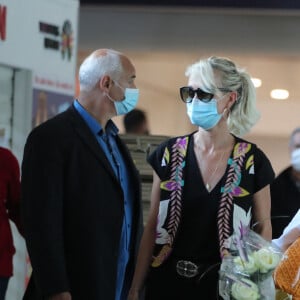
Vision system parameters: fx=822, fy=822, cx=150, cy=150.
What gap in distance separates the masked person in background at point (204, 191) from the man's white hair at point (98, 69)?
0.35 meters

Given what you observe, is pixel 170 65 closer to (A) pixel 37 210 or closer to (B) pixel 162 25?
(B) pixel 162 25

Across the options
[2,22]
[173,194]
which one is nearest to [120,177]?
[173,194]

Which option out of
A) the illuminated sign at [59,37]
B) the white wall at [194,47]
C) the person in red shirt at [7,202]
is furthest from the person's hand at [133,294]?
the white wall at [194,47]

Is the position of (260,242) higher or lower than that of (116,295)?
higher

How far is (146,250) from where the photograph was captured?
3.72 m

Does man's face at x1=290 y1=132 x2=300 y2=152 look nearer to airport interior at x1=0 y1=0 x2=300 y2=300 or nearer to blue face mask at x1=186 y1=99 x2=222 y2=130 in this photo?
blue face mask at x1=186 y1=99 x2=222 y2=130

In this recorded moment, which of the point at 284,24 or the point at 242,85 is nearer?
the point at 242,85

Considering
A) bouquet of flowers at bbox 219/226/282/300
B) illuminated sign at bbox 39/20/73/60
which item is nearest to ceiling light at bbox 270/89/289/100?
illuminated sign at bbox 39/20/73/60

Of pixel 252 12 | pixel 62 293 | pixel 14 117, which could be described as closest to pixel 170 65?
pixel 252 12

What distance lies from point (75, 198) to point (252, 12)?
6.17 m

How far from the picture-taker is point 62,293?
324 centimetres

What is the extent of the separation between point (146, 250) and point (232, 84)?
33.2 inches

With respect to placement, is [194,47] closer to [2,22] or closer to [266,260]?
[2,22]

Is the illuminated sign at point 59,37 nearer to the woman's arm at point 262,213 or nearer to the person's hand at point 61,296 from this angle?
the woman's arm at point 262,213
